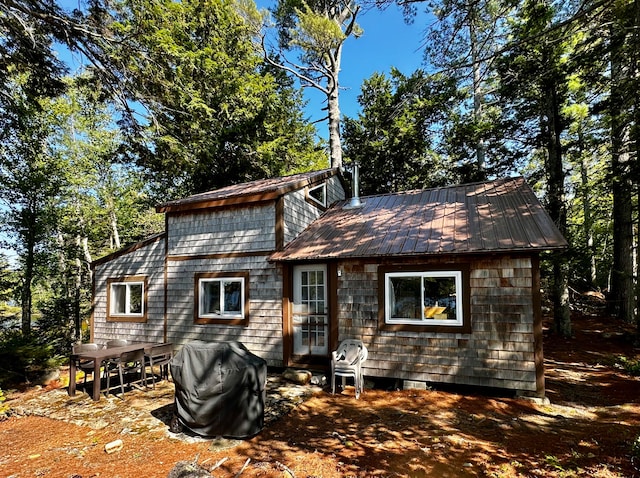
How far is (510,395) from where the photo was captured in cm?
589

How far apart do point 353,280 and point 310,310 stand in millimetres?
1401

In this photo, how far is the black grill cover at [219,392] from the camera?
4379mm

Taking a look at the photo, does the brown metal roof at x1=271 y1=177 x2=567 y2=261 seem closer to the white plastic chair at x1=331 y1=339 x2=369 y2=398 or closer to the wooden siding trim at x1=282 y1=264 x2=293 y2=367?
the wooden siding trim at x1=282 y1=264 x2=293 y2=367

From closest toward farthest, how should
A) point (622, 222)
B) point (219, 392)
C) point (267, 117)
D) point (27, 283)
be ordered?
point (219, 392), point (622, 222), point (27, 283), point (267, 117)

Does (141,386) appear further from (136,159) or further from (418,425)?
(136,159)

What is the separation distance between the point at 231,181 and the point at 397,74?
957 cm

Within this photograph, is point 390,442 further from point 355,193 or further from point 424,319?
point 355,193

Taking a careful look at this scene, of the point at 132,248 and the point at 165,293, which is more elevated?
the point at 132,248

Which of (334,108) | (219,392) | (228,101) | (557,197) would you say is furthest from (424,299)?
(334,108)

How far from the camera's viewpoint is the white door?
25.0ft

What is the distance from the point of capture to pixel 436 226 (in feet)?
23.0

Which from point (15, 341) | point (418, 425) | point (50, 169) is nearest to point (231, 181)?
point (50, 169)

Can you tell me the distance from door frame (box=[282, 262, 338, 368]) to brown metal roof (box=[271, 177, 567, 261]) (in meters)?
0.44

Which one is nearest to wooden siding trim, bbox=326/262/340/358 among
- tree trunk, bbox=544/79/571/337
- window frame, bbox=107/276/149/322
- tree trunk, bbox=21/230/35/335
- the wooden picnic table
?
the wooden picnic table
